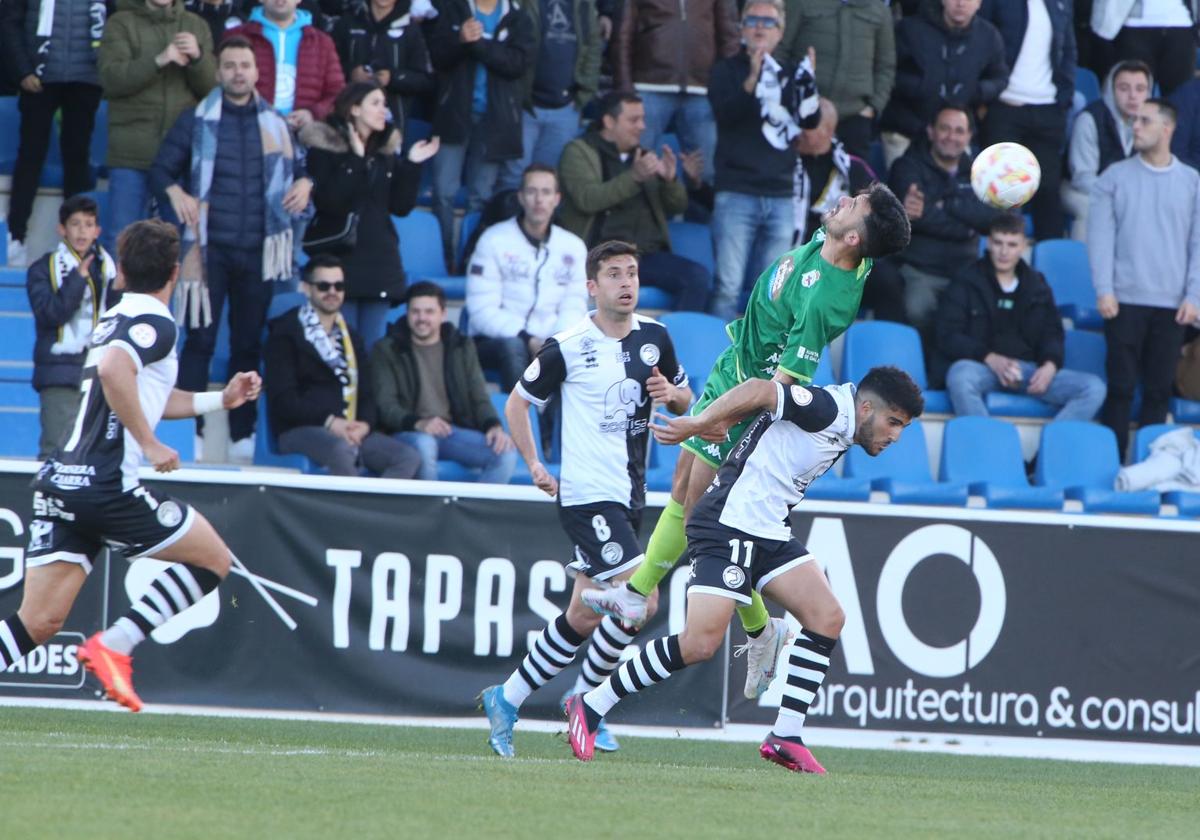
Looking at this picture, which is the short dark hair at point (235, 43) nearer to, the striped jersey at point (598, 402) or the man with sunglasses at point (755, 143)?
the man with sunglasses at point (755, 143)

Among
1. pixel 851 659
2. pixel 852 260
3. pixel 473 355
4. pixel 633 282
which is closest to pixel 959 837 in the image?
pixel 852 260

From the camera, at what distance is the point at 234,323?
1191 cm

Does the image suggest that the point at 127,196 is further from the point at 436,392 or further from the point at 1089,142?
the point at 1089,142

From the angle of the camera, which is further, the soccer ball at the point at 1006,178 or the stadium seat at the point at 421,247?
the stadium seat at the point at 421,247

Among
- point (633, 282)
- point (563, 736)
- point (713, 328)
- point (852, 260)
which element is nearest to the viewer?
point (852, 260)

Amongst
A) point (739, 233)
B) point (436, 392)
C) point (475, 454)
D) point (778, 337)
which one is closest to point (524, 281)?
point (436, 392)

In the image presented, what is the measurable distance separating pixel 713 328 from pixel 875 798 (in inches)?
252

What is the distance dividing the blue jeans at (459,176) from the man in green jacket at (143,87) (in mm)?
1981

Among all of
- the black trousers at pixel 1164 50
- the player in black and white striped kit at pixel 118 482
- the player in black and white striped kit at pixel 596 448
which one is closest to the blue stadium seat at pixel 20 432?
the player in black and white striped kit at pixel 118 482

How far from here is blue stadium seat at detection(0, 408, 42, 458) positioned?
38.4 feet

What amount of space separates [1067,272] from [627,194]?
414 cm

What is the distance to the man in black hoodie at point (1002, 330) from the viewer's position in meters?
→ 13.2

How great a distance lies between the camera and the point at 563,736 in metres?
9.26

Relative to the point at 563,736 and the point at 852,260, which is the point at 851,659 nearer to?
the point at 563,736
